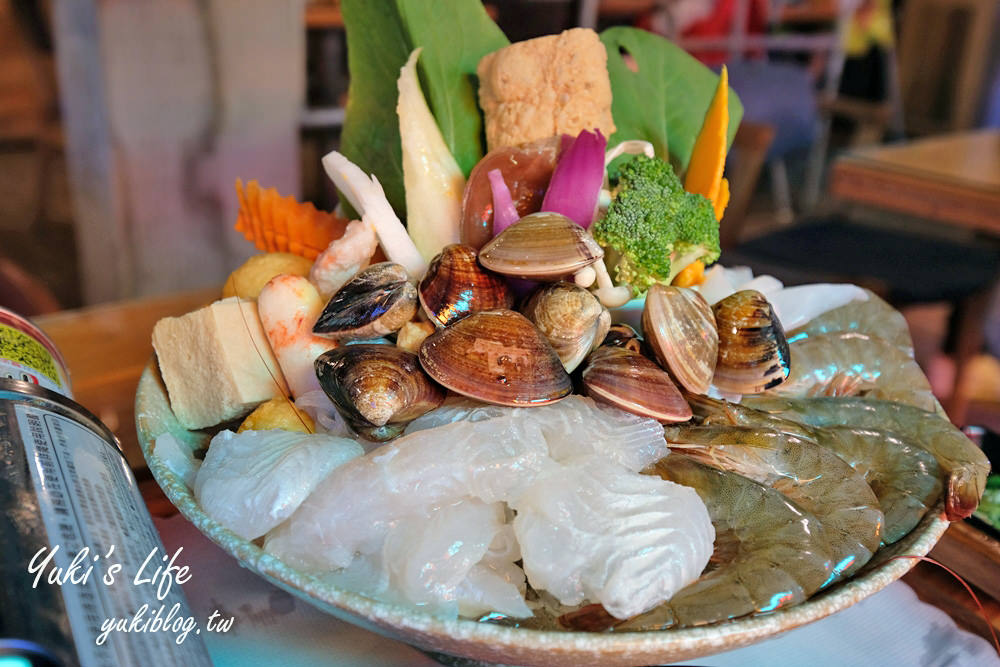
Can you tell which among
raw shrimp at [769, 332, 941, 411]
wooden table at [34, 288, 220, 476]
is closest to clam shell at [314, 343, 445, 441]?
wooden table at [34, 288, 220, 476]

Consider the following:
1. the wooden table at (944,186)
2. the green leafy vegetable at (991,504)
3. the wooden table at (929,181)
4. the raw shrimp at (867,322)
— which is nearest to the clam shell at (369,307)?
the raw shrimp at (867,322)

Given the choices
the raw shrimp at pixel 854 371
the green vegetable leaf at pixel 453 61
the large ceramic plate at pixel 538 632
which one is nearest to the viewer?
the large ceramic plate at pixel 538 632

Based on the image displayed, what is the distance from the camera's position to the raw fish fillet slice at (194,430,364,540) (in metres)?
0.64

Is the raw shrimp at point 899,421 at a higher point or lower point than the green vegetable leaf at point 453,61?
lower

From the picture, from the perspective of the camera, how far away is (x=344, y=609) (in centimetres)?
57

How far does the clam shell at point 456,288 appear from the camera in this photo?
787 millimetres

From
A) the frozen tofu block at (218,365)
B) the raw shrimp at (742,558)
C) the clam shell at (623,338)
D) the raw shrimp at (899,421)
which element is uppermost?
the clam shell at (623,338)

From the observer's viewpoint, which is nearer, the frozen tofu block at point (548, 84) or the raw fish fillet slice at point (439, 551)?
the raw fish fillet slice at point (439, 551)

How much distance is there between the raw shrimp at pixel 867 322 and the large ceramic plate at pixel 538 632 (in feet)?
1.44

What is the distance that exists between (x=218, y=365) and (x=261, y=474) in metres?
0.21

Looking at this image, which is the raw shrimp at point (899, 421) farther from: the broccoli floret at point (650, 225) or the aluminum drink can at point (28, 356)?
the aluminum drink can at point (28, 356)

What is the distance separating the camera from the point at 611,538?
61 centimetres

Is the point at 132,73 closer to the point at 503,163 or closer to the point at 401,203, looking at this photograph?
the point at 401,203

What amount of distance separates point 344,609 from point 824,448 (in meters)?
0.50
